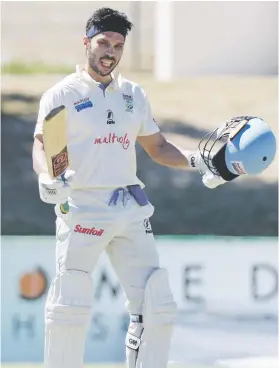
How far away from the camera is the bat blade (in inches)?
152

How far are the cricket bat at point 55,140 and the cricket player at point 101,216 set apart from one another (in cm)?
5

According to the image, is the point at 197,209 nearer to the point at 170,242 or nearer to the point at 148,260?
the point at 170,242

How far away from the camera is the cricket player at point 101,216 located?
13.1 feet

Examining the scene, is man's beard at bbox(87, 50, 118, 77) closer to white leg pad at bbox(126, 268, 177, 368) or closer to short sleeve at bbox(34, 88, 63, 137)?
short sleeve at bbox(34, 88, 63, 137)

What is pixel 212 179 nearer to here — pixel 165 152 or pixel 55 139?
pixel 165 152

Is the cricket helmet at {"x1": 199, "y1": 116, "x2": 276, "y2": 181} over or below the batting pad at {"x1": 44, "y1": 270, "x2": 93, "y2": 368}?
over

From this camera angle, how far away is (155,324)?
399 cm

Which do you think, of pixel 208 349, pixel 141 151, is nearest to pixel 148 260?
pixel 208 349

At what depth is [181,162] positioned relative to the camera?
4.26 metres

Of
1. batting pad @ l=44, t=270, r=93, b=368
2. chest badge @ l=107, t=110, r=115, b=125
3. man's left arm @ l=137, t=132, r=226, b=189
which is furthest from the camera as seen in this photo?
man's left arm @ l=137, t=132, r=226, b=189

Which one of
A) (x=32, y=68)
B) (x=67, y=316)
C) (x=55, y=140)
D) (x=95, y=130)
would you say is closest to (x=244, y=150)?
(x=95, y=130)

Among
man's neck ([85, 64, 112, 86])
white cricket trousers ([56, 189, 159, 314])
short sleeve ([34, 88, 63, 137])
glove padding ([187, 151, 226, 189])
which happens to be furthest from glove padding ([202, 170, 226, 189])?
short sleeve ([34, 88, 63, 137])

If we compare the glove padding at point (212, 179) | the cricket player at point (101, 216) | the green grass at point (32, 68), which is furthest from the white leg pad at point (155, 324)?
the green grass at point (32, 68)

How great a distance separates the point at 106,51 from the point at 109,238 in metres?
0.63
